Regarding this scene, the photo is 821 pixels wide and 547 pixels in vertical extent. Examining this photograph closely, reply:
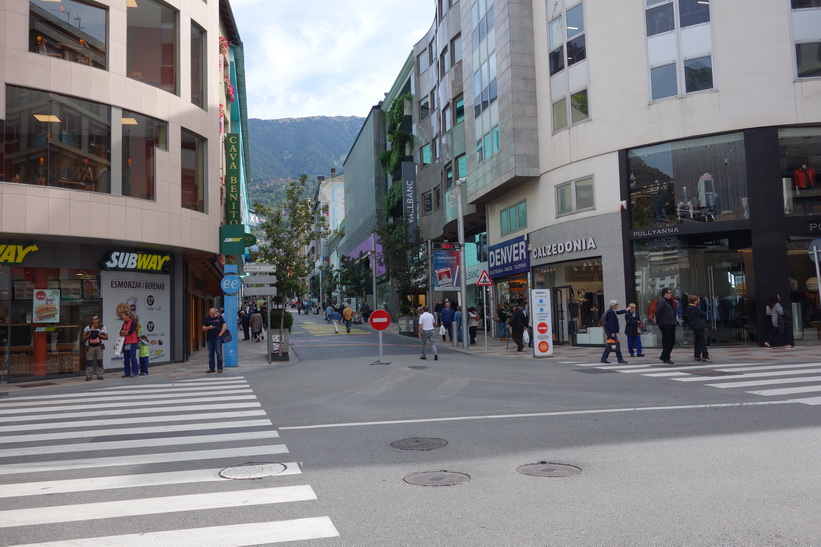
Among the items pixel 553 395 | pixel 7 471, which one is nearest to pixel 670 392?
pixel 553 395

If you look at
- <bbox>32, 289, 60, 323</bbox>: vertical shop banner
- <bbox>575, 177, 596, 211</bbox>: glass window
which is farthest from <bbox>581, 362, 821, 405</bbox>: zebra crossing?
<bbox>32, 289, 60, 323</bbox>: vertical shop banner

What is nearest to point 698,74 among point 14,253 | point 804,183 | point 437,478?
point 804,183

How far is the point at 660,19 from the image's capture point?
22812mm

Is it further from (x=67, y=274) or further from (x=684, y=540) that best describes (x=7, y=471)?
(x=67, y=274)

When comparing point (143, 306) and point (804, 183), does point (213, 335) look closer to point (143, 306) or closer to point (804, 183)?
point (143, 306)

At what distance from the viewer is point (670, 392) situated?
11633 mm

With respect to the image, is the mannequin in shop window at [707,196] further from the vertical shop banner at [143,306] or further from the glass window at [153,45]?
the vertical shop banner at [143,306]

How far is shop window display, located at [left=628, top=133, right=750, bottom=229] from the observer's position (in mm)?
21656

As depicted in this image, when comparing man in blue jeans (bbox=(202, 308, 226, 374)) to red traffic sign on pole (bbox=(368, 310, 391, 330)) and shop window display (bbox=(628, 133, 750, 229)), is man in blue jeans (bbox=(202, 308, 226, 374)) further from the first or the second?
shop window display (bbox=(628, 133, 750, 229))

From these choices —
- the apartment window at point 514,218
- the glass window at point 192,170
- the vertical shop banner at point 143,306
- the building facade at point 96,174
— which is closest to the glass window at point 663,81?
the apartment window at point 514,218

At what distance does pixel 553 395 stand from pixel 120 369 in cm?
1457

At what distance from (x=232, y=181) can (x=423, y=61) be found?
22.2 m

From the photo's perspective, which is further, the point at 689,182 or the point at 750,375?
the point at 689,182

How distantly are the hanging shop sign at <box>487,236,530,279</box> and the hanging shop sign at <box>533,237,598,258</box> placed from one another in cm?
99
